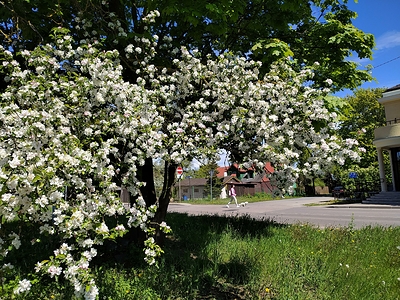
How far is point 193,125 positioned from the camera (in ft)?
14.5

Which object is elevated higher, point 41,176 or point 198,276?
point 41,176

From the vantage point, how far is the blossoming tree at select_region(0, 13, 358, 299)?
107 inches

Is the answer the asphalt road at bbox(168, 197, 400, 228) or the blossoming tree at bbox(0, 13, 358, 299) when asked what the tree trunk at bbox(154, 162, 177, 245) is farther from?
the asphalt road at bbox(168, 197, 400, 228)

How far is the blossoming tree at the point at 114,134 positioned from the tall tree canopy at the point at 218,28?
0.65 meters

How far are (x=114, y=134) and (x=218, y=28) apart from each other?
2.78 m

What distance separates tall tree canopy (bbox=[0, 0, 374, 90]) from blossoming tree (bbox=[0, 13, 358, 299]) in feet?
2.14

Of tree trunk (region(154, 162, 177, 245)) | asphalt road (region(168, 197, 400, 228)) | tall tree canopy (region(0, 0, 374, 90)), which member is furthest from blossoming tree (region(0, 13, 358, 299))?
asphalt road (region(168, 197, 400, 228))

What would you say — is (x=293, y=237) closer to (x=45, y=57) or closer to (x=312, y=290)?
(x=312, y=290)

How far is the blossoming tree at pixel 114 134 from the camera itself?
2.72 meters

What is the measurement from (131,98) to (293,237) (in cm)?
526

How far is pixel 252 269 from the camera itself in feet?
16.7

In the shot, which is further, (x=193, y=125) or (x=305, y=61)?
(x=305, y=61)

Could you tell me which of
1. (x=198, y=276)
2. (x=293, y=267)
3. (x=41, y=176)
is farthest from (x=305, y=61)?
(x=41, y=176)

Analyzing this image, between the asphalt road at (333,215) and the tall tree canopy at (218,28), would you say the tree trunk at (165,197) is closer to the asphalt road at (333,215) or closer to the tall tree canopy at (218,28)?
the tall tree canopy at (218,28)
